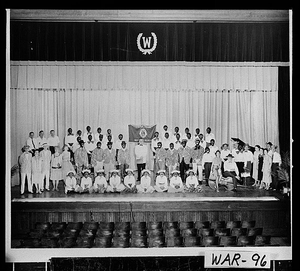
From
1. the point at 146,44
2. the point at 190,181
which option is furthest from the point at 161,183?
the point at 146,44

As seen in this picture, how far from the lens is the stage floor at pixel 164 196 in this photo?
7562 mm

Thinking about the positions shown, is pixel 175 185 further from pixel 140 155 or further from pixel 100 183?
pixel 100 183

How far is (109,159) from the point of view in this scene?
8.68 metres

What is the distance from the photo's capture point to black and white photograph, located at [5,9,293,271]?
21.5 feet

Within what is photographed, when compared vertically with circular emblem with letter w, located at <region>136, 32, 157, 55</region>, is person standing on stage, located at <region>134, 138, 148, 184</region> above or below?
below

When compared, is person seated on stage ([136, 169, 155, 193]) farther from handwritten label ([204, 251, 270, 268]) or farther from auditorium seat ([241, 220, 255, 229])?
handwritten label ([204, 251, 270, 268])

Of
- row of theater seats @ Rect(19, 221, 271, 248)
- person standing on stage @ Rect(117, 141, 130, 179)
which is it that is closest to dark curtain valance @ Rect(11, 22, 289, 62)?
person standing on stage @ Rect(117, 141, 130, 179)

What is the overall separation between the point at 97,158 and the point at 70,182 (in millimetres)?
879

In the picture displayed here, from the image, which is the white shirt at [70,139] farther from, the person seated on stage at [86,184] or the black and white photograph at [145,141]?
the person seated on stage at [86,184]

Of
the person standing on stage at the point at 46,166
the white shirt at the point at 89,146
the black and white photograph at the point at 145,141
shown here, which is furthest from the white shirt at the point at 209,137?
the person standing on stage at the point at 46,166

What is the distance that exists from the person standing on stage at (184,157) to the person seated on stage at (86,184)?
161 cm

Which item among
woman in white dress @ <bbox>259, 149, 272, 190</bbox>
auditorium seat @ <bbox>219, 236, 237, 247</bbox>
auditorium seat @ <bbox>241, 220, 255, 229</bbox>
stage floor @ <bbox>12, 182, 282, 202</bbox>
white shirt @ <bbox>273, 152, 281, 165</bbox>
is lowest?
auditorium seat @ <bbox>219, 236, 237, 247</bbox>

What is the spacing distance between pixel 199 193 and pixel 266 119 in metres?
1.75

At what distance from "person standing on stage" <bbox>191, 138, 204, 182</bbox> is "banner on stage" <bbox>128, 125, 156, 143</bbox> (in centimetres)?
85
